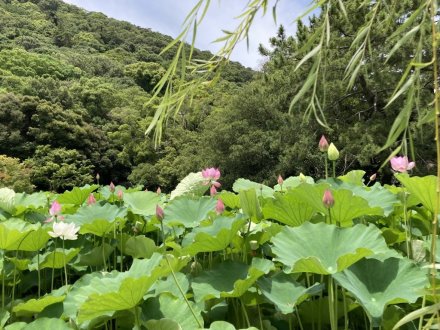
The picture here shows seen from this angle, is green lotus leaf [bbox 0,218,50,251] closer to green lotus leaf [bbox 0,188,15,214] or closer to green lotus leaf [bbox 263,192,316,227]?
green lotus leaf [bbox 0,188,15,214]

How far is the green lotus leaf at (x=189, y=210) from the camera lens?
2.85 feet

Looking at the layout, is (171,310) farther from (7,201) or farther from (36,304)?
(7,201)

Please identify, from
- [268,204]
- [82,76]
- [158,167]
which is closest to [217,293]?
[268,204]

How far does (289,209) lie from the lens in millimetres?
717

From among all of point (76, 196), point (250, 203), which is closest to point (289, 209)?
point (250, 203)

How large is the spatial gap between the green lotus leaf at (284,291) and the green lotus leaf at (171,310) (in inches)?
3.6

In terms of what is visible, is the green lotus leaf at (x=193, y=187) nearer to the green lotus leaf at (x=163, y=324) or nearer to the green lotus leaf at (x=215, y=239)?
the green lotus leaf at (x=215, y=239)

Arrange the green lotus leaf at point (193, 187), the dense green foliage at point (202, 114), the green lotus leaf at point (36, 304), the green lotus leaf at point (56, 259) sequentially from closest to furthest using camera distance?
the green lotus leaf at point (36, 304), the green lotus leaf at point (56, 259), the green lotus leaf at point (193, 187), the dense green foliage at point (202, 114)

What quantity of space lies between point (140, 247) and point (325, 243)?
0.35 metres

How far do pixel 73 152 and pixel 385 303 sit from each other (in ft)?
48.8

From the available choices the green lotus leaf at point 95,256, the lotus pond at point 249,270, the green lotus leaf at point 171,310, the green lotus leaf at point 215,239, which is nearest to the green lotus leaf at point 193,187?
the lotus pond at point 249,270

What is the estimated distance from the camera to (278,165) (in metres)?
9.48

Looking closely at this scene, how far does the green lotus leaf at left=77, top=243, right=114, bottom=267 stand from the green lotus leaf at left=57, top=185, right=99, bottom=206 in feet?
1.19

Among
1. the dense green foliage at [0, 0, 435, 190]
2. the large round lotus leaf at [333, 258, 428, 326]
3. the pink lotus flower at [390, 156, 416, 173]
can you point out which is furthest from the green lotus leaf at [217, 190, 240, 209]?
the large round lotus leaf at [333, 258, 428, 326]
